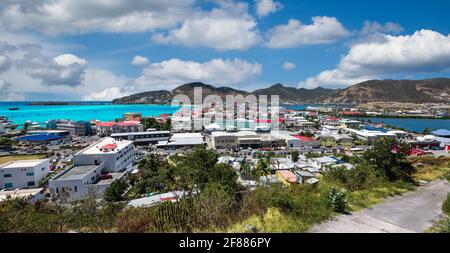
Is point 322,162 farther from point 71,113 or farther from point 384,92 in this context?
point 384,92

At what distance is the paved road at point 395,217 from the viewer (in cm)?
324

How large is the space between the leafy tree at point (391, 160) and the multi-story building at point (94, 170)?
11.1m

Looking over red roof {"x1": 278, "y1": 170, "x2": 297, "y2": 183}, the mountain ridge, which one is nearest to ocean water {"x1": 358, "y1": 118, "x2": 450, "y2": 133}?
red roof {"x1": 278, "y1": 170, "x2": 297, "y2": 183}

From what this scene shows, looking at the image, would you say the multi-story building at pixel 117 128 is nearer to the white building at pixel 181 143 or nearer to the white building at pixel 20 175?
the white building at pixel 181 143

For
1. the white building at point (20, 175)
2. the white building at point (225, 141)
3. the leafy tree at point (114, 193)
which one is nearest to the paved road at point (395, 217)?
the leafy tree at point (114, 193)

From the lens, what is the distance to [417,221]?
141 inches

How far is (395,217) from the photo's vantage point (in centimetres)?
367

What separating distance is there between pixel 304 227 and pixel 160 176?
11.0m

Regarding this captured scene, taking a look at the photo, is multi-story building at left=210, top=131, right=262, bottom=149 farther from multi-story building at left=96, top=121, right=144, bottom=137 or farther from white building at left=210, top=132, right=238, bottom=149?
multi-story building at left=96, top=121, right=144, bottom=137

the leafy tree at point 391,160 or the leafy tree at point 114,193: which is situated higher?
the leafy tree at point 391,160

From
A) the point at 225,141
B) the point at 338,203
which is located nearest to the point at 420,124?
the point at 225,141

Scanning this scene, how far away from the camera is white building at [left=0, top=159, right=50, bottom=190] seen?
13227 mm
